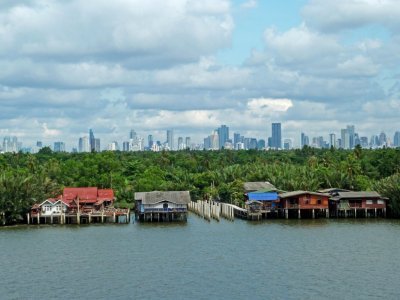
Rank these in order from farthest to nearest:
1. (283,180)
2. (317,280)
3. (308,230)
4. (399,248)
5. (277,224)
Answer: (283,180) → (277,224) → (308,230) → (399,248) → (317,280)

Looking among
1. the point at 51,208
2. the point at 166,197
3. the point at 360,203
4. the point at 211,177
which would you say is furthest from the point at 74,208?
the point at 360,203

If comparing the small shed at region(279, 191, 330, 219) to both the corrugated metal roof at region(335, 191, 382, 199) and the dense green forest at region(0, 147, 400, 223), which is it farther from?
the dense green forest at region(0, 147, 400, 223)

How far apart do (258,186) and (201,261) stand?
4851cm

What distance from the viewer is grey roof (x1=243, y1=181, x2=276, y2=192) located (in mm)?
100562

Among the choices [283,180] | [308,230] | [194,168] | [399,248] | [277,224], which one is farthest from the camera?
[194,168]

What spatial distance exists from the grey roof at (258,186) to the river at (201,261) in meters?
21.3

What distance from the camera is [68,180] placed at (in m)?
107

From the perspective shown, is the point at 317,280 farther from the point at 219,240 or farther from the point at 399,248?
the point at 219,240

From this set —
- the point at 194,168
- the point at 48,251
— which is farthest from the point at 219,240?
the point at 194,168

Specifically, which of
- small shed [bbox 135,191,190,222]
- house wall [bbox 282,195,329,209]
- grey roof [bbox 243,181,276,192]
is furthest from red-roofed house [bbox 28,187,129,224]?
grey roof [bbox 243,181,276,192]

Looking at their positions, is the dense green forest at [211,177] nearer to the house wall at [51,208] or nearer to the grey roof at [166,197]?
the house wall at [51,208]

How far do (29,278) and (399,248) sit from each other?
3280 cm

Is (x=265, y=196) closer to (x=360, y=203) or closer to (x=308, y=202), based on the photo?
(x=308, y=202)

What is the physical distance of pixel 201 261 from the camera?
5478 cm
